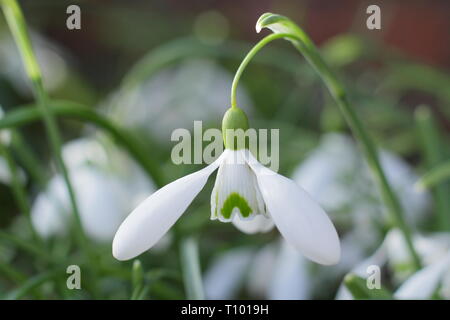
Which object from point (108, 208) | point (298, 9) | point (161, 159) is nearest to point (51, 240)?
point (108, 208)

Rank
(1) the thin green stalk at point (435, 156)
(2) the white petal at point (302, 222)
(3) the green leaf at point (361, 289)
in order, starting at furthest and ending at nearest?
(1) the thin green stalk at point (435, 156) < (3) the green leaf at point (361, 289) < (2) the white petal at point (302, 222)

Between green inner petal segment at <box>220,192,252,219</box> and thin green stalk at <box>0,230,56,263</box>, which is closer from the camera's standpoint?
green inner petal segment at <box>220,192,252,219</box>

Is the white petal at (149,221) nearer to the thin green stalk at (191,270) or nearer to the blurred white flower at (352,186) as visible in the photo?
the thin green stalk at (191,270)

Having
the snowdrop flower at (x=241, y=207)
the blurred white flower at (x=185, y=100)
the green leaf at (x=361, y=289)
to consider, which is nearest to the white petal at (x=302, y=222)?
the snowdrop flower at (x=241, y=207)

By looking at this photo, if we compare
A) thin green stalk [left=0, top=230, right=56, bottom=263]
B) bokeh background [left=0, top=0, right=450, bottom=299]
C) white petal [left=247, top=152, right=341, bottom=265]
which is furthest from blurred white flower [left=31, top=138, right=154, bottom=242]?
white petal [left=247, top=152, right=341, bottom=265]

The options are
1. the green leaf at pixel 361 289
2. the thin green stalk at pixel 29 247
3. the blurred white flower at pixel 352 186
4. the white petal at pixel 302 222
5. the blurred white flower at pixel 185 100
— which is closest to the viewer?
the white petal at pixel 302 222

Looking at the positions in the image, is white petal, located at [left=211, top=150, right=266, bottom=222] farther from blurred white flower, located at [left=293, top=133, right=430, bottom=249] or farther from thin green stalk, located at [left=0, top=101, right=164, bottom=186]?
blurred white flower, located at [left=293, top=133, right=430, bottom=249]
